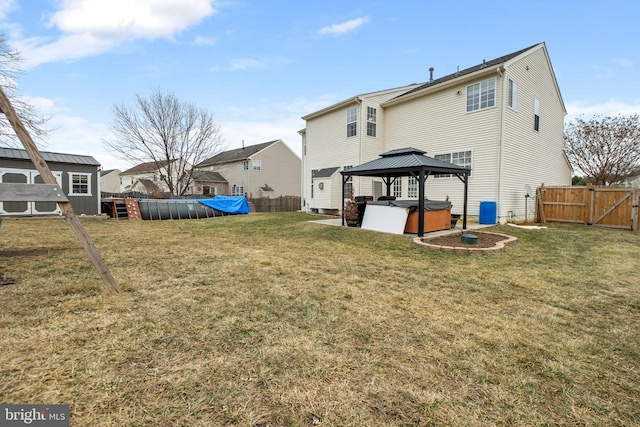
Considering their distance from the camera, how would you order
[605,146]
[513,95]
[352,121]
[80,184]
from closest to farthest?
1. [513,95]
2. [80,184]
3. [352,121]
4. [605,146]

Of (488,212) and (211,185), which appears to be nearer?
(488,212)

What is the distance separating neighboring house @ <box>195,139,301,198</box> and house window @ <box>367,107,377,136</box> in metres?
17.2

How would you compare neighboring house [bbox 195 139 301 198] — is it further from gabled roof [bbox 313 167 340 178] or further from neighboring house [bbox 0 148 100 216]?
gabled roof [bbox 313 167 340 178]

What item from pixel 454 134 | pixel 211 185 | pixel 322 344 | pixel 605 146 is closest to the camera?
pixel 322 344

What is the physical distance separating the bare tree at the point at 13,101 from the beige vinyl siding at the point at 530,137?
1915 cm

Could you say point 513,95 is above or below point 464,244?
above

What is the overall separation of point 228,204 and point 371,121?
923 cm

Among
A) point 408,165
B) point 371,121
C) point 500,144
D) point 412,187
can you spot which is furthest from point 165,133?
point 500,144

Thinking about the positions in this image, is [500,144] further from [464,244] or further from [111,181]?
[111,181]

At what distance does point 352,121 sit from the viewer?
15281mm

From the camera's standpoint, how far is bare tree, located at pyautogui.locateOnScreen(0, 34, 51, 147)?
11.8 metres

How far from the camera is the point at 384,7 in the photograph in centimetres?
1062

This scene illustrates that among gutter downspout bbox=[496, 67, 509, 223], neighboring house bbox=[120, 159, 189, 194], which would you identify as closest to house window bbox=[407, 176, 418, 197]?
gutter downspout bbox=[496, 67, 509, 223]

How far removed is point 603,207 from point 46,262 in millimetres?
16528
